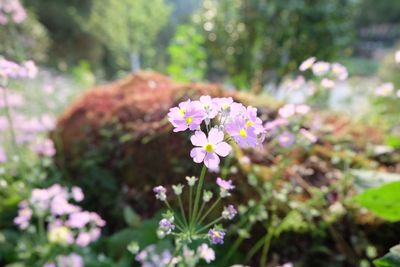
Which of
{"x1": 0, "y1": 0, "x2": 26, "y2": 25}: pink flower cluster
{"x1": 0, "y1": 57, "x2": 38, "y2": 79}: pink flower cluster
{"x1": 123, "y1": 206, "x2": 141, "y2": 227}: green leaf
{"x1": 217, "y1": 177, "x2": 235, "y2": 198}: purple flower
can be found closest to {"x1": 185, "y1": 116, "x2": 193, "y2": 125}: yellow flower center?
{"x1": 217, "y1": 177, "x2": 235, "y2": 198}: purple flower

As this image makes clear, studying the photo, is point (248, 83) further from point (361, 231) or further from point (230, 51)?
point (361, 231)

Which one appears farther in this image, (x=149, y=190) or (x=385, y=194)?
(x=149, y=190)

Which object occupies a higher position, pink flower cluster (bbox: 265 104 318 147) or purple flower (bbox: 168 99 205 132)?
pink flower cluster (bbox: 265 104 318 147)

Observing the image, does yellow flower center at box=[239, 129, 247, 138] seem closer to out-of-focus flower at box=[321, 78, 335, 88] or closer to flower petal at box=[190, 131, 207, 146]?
flower petal at box=[190, 131, 207, 146]

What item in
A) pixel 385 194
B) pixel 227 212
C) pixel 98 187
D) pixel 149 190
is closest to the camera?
pixel 227 212

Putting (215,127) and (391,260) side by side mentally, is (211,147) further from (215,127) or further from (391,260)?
(391,260)

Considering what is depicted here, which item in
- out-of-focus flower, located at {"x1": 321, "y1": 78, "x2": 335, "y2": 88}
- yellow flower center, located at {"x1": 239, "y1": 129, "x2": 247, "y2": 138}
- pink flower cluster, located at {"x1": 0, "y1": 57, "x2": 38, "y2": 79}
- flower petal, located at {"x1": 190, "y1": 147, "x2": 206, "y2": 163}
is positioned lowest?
flower petal, located at {"x1": 190, "y1": 147, "x2": 206, "y2": 163}

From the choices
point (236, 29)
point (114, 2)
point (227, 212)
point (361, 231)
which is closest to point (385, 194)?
point (361, 231)

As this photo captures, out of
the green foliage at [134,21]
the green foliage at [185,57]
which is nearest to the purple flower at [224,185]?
the green foliage at [185,57]
